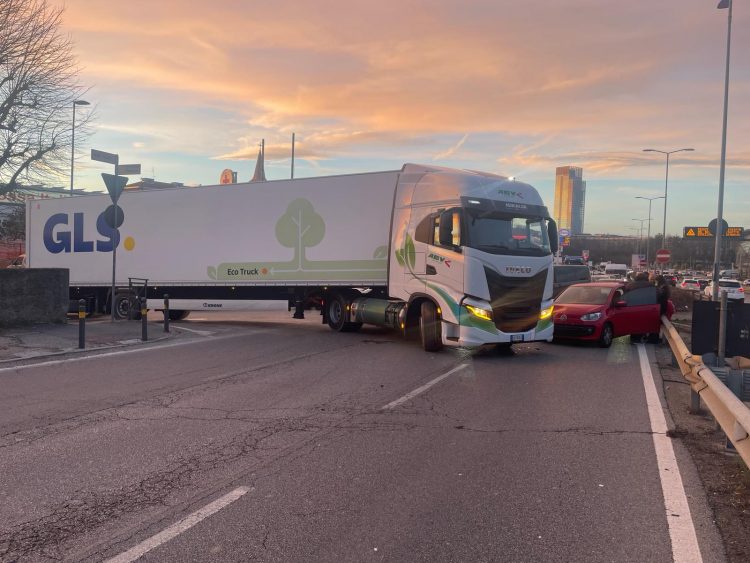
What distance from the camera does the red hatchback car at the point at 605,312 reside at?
14.7 meters

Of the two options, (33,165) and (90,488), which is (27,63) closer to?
(33,165)

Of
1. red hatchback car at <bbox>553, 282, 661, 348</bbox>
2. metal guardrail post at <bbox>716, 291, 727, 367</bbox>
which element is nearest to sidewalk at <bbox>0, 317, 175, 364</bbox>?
red hatchback car at <bbox>553, 282, 661, 348</bbox>

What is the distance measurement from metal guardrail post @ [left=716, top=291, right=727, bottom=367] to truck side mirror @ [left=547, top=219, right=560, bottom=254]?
4.68m

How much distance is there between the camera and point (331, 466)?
18.5 feet

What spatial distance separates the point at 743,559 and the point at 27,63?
22445 millimetres

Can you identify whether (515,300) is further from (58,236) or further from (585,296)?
(58,236)

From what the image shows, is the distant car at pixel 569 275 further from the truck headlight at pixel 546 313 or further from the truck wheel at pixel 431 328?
the truck wheel at pixel 431 328

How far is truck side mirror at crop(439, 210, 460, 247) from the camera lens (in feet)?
40.6

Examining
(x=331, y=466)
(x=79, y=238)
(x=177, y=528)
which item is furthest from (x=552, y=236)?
(x=79, y=238)

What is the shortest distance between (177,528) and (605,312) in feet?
40.8

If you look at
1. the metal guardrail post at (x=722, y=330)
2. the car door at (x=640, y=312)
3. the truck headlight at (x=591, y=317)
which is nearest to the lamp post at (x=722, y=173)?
the car door at (x=640, y=312)

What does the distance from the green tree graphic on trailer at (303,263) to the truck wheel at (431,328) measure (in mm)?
2197

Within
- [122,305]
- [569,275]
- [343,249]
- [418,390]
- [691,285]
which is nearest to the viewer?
[418,390]

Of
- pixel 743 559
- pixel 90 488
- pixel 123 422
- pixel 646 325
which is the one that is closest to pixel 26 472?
pixel 90 488
